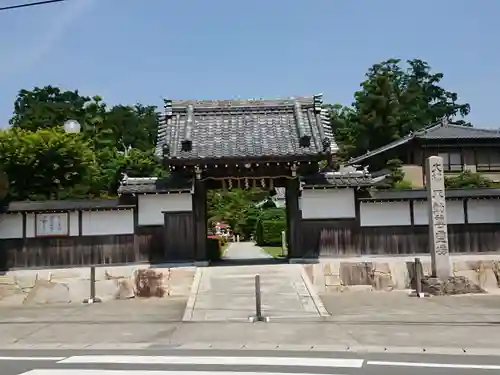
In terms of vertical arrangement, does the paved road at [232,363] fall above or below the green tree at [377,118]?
below

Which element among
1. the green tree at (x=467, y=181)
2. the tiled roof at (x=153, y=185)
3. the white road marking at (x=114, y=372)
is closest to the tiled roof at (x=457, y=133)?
the green tree at (x=467, y=181)

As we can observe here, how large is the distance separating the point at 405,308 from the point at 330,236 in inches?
200

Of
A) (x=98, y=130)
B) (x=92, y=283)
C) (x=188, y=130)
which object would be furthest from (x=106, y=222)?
(x=98, y=130)

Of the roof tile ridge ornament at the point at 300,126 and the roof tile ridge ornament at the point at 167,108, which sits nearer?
the roof tile ridge ornament at the point at 300,126

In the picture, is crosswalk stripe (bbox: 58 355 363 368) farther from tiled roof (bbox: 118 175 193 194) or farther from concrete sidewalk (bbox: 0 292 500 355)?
tiled roof (bbox: 118 175 193 194)

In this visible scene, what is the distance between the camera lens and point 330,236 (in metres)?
19.1

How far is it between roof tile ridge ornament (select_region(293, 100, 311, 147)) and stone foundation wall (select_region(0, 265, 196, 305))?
595cm

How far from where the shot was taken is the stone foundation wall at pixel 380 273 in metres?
18.3

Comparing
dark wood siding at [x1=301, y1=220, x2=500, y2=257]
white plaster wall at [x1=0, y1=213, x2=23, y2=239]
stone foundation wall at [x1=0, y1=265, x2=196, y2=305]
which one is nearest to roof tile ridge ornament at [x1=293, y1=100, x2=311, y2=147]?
dark wood siding at [x1=301, y1=220, x2=500, y2=257]

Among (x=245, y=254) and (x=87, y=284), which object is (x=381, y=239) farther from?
(x=245, y=254)

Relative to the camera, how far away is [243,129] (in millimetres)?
20938

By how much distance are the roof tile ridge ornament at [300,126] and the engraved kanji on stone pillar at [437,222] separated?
425cm

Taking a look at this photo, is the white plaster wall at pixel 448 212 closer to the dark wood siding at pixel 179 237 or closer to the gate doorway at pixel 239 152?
the gate doorway at pixel 239 152

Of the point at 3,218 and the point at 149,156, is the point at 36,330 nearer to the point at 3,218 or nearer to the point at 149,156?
the point at 3,218
